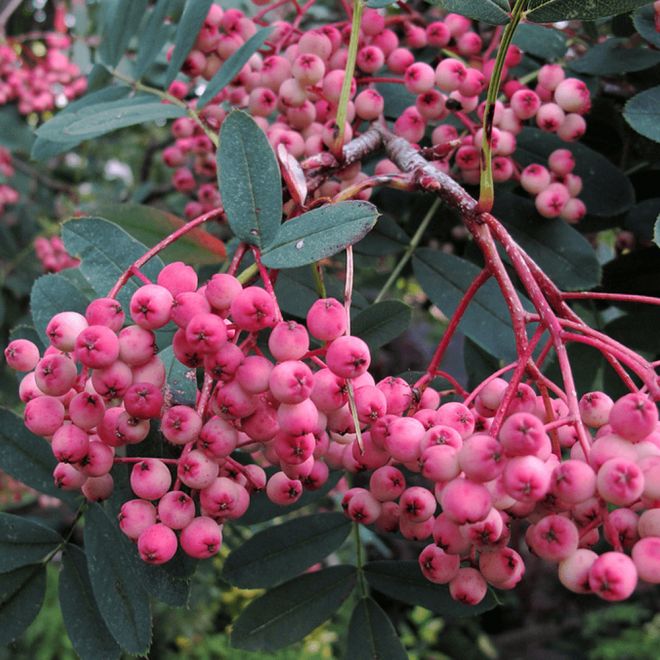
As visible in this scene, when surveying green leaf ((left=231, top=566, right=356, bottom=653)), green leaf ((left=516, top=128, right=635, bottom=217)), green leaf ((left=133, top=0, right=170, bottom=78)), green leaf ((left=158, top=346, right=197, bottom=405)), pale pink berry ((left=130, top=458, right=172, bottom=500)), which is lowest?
green leaf ((left=231, top=566, right=356, bottom=653))

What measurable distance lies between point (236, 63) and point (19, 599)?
2.00 ft

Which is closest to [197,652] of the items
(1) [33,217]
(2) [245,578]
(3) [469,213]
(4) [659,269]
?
(1) [33,217]

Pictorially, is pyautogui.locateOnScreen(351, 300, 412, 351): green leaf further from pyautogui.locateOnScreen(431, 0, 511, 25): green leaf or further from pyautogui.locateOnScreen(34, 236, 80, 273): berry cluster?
pyautogui.locateOnScreen(34, 236, 80, 273): berry cluster

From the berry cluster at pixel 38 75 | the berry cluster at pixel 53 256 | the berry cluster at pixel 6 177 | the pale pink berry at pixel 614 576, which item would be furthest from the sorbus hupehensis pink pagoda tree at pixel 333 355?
the berry cluster at pixel 6 177

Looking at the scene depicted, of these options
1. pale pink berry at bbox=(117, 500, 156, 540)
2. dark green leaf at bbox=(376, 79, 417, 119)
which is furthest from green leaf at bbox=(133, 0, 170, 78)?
pale pink berry at bbox=(117, 500, 156, 540)

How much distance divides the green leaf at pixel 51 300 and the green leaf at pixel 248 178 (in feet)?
0.75

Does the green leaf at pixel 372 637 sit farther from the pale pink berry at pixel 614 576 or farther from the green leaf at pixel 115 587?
the pale pink berry at pixel 614 576

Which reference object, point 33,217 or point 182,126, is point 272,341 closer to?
point 182,126

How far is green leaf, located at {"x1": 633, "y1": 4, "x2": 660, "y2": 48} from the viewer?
898 mm

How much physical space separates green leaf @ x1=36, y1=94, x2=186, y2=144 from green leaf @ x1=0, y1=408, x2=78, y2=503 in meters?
0.31

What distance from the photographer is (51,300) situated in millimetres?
799

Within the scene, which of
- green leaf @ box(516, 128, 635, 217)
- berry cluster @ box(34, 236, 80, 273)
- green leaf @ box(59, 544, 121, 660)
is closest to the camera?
green leaf @ box(59, 544, 121, 660)

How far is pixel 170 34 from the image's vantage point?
1130mm

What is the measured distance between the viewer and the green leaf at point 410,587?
0.83 metres
